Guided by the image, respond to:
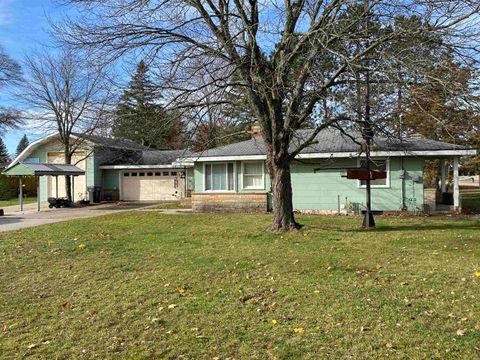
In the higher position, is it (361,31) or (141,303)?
(361,31)

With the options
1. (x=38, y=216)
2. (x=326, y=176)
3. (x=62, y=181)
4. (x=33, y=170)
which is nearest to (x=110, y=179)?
(x=62, y=181)

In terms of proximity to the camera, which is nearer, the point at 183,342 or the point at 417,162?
the point at 183,342

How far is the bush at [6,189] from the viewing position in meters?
34.6

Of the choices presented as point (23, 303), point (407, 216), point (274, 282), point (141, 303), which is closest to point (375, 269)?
point (274, 282)

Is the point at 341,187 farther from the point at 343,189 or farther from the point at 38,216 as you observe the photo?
the point at 38,216

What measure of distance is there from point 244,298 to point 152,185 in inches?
1001

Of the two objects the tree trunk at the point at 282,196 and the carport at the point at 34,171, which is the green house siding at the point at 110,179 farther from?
the tree trunk at the point at 282,196

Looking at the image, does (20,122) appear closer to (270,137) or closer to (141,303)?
(270,137)

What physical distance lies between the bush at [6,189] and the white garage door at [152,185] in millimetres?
11253

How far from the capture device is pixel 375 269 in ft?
22.8

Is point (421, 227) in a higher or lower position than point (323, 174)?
lower

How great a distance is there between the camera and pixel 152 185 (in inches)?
1189

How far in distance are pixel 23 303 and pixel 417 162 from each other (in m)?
15.5

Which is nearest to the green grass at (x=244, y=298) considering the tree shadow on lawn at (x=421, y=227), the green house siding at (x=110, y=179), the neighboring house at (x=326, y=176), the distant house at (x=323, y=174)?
the tree shadow on lawn at (x=421, y=227)
